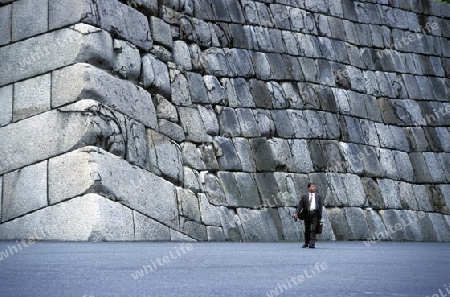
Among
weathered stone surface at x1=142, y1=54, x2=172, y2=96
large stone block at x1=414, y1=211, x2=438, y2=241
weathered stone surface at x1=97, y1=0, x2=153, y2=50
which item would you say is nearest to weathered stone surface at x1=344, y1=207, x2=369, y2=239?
large stone block at x1=414, y1=211, x2=438, y2=241

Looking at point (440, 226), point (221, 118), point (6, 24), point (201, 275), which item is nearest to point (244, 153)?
point (221, 118)

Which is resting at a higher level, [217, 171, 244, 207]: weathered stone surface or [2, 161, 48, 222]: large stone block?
[217, 171, 244, 207]: weathered stone surface

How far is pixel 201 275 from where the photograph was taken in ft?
21.8

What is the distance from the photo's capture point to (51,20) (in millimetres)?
13906

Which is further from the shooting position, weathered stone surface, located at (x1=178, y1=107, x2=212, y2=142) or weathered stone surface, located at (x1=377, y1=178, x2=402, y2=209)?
weathered stone surface, located at (x1=377, y1=178, x2=402, y2=209)

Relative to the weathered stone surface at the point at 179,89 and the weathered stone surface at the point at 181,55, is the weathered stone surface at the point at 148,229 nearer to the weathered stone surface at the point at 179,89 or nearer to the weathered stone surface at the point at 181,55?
the weathered stone surface at the point at 179,89

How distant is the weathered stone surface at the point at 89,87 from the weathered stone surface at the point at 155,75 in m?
1.02

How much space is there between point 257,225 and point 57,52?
17.0ft

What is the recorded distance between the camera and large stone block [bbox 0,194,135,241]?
1201 centimetres

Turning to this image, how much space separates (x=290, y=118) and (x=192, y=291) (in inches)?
526

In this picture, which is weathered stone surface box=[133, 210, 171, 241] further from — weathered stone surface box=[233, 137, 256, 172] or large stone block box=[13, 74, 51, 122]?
weathered stone surface box=[233, 137, 256, 172]

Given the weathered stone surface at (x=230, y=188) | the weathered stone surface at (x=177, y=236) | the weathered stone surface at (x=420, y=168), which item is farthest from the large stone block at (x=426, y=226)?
the weathered stone surface at (x=177, y=236)

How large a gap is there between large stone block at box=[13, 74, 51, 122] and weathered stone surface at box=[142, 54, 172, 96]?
83.5 inches

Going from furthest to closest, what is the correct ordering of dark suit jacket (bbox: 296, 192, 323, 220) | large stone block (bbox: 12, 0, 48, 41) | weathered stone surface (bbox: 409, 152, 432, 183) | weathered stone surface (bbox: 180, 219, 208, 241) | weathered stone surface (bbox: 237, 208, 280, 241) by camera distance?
weathered stone surface (bbox: 409, 152, 432, 183) → weathered stone surface (bbox: 237, 208, 280, 241) → weathered stone surface (bbox: 180, 219, 208, 241) → large stone block (bbox: 12, 0, 48, 41) → dark suit jacket (bbox: 296, 192, 323, 220)
